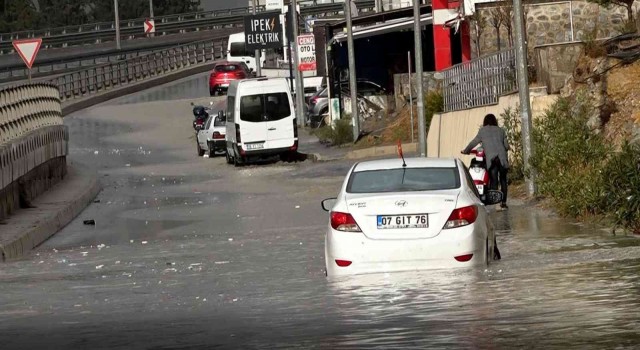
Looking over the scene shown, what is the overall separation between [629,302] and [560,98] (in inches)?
638

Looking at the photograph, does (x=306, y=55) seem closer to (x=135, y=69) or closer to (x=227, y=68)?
(x=227, y=68)

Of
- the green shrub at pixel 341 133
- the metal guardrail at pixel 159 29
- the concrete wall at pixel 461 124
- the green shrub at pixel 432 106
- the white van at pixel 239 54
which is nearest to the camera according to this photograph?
the concrete wall at pixel 461 124

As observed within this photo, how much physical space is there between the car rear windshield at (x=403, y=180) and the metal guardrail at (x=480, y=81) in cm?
1594

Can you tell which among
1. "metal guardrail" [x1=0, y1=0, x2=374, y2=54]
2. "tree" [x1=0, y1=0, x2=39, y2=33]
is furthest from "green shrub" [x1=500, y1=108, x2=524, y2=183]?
"tree" [x1=0, y1=0, x2=39, y2=33]

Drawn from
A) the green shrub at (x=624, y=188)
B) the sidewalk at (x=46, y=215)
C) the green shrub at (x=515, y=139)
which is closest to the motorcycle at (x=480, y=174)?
the green shrub at (x=515, y=139)

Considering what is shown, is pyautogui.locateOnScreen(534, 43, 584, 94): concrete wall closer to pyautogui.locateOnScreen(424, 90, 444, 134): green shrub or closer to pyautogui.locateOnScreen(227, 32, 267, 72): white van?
pyautogui.locateOnScreen(424, 90, 444, 134): green shrub

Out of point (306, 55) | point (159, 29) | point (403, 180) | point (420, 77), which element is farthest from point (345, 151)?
point (159, 29)

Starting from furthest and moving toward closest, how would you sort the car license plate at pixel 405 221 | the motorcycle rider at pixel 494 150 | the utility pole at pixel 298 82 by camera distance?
the utility pole at pixel 298 82
the motorcycle rider at pixel 494 150
the car license plate at pixel 405 221

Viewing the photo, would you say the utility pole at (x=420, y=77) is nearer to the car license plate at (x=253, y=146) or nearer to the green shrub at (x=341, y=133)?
the car license plate at (x=253, y=146)

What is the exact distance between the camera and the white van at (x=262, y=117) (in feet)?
159

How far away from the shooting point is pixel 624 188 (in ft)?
69.3

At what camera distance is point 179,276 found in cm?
1925

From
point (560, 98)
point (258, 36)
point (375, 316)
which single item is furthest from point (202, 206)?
point (258, 36)

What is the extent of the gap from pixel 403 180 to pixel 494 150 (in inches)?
426
